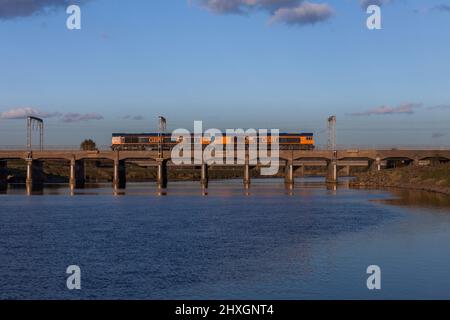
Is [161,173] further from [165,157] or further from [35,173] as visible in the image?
[35,173]

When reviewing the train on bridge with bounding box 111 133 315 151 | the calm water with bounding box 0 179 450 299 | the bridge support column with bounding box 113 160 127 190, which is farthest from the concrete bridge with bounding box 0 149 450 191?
the calm water with bounding box 0 179 450 299

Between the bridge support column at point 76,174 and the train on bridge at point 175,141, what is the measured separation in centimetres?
978

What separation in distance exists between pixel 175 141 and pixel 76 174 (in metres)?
25.6

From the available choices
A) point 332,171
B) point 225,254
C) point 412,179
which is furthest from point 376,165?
point 225,254

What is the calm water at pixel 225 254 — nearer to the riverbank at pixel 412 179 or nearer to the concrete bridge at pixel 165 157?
the riverbank at pixel 412 179

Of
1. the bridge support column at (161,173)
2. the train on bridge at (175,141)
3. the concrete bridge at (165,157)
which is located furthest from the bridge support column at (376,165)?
the bridge support column at (161,173)

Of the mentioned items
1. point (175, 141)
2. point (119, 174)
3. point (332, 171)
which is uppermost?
point (175, 141)

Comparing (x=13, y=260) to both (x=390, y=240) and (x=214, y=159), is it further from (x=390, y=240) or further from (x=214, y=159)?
(x=214, y=159)

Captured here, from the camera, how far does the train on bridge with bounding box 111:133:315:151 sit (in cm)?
14925

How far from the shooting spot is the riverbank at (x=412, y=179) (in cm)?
11038

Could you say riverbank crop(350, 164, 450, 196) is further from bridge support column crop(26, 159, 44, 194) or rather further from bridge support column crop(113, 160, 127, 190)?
bridge support column crop(26, 159, 44, 194)

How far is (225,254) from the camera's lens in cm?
3659
